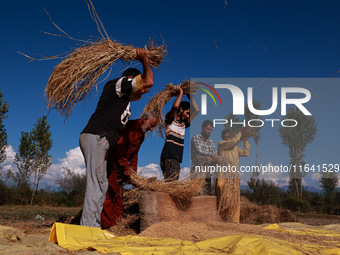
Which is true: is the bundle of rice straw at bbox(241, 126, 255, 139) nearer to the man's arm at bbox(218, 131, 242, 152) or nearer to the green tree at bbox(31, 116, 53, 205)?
the man's arm at bbox(218, 131, 242, 152)

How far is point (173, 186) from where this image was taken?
419cm

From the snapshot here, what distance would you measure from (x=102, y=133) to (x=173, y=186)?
4.09 ft

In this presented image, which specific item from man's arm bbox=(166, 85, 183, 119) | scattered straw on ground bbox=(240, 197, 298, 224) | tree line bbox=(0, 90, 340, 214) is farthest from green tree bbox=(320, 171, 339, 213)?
man's arm bbox=(166, 85, 183, 119)

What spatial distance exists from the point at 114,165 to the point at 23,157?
1544cm

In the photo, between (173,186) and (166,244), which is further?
(173,186)

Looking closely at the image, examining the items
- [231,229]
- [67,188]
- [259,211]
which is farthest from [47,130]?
[231,229]

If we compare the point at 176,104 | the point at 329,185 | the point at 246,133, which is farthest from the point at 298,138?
the point at 176,104

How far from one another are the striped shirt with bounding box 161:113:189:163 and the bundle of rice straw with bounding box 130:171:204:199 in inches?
26.7

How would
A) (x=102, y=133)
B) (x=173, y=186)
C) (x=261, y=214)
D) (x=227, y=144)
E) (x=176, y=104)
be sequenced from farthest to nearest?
(x=261, y=214) → (x=227, y=144) → (x=176, y=104) → (x=173, y=186) → (x=102, y=133)

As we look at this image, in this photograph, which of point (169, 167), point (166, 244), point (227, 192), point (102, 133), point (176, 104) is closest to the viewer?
point (166, 244)

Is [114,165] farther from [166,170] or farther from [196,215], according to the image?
[196,215]

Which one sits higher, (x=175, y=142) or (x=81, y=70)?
(x=81, y=70)

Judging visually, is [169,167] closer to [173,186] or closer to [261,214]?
[173,186]

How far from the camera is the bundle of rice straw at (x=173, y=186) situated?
4.07 metres
